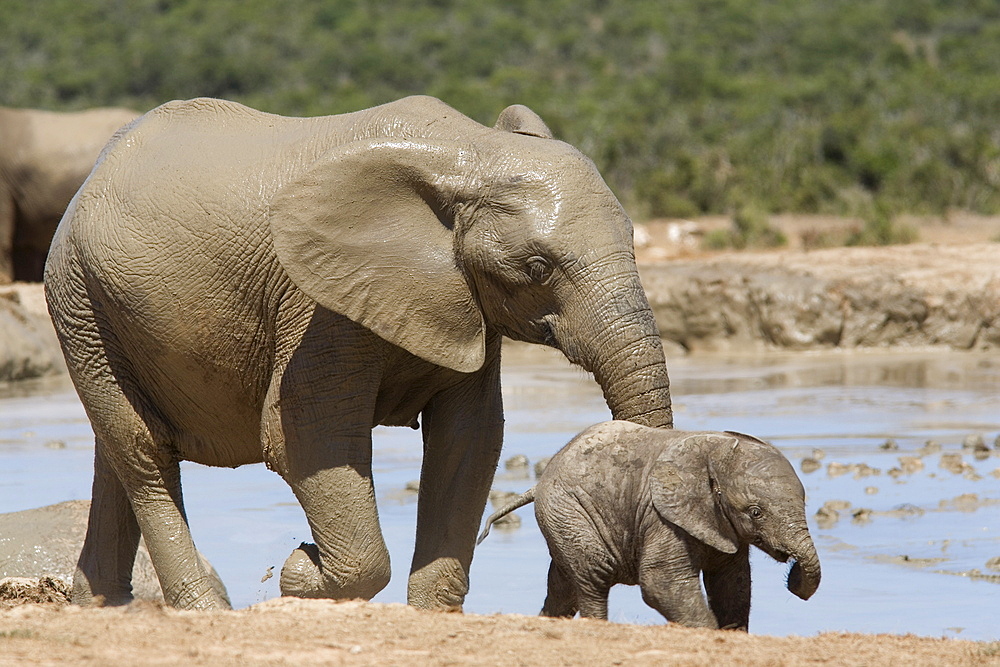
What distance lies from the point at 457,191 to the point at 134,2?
70.6 m

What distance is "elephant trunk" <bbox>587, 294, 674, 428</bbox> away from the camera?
469 cm

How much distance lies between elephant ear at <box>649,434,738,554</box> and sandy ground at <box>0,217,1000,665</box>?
41 centimetres

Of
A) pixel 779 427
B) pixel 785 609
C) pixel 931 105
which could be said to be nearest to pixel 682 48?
pixel 931 105

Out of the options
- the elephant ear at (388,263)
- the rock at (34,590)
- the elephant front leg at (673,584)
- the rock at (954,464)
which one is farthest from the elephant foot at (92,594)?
the rock at (954,464)

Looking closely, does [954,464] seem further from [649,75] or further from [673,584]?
[649,75]

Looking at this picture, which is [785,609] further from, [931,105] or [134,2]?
[134,2]

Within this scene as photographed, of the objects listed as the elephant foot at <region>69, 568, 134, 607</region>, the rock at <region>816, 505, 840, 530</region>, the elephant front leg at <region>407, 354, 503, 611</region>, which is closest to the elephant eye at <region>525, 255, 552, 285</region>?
the elephant front leg at <region>407, 354, 503, 611</region>

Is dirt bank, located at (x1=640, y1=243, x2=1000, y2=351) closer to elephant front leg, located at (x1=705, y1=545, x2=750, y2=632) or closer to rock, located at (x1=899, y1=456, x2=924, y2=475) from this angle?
rock, located at (x1=899, y1=456, x2=924, y2=475)

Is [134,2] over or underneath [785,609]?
over

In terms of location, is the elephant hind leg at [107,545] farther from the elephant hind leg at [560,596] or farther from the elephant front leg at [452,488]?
the elephant hind leg at [560,596]

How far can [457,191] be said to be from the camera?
4969 mm

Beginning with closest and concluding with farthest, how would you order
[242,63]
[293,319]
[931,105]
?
[293,319] → [931,105] → [242,63]

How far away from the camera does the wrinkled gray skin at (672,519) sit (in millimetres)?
4836

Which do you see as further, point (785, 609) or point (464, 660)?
point (785, 609)
